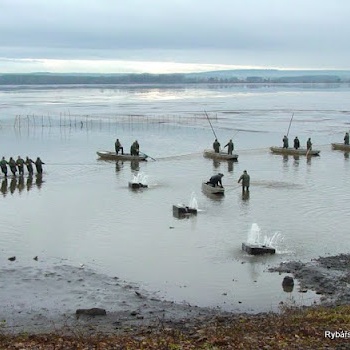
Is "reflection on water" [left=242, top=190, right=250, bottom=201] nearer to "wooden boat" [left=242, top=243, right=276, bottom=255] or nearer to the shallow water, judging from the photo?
the shallow water

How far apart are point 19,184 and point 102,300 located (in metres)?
17.9

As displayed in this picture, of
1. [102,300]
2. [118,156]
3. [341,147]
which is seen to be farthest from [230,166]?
[102,300]

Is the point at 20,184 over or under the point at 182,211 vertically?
under

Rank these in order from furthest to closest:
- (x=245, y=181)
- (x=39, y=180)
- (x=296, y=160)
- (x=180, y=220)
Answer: (x=296, y=160) → (x=39, y=180) → (x=245, y=181) → (x=180, y=220)

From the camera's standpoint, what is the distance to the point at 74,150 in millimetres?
46500

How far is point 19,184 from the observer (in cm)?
3172

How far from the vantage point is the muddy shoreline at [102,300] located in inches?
526

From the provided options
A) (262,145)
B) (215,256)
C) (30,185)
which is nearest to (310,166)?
(262,145)

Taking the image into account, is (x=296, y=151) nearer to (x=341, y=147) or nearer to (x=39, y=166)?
(x=341, y=147)

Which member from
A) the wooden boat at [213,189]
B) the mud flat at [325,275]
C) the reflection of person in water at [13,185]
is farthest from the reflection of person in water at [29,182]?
the mud flat at [325,275]

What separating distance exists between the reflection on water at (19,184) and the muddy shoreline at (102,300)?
43.0 feet

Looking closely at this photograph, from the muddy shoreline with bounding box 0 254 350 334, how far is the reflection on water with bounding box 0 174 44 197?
13.1m

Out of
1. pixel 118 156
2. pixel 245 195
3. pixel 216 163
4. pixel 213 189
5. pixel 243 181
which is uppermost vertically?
pixel 243 181

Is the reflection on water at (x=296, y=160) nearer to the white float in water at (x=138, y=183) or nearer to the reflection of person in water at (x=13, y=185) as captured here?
the white float in water at (x=138, y=183)
